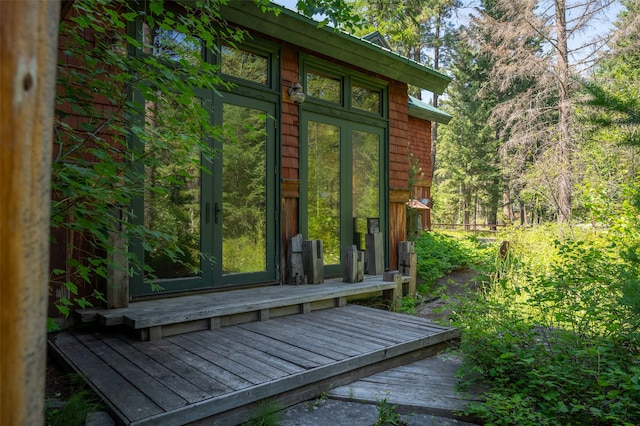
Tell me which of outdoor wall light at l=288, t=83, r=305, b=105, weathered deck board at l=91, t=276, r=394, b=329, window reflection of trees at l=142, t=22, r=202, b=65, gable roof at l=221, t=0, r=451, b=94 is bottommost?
weathered deck board at l=91, t=276, r=394, b=329

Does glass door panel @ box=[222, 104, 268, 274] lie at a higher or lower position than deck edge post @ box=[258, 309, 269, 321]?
higher

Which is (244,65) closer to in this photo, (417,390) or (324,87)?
(324,87)

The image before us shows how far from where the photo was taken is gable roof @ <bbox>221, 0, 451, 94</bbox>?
435 centimetres

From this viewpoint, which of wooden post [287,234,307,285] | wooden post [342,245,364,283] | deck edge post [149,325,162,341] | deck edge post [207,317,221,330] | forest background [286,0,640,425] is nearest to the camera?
forest background [286,0,640,425]

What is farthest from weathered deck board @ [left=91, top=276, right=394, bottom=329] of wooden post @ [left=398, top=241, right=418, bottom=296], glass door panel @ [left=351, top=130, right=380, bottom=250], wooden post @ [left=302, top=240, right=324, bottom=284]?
glass door panel @ [left=351, top=130, right=380, bottom=250]

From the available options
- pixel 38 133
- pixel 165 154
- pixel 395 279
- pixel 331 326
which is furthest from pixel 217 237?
pixel 38 133

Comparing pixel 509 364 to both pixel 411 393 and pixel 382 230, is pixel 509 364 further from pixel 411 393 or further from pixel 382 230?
pixel 382 230

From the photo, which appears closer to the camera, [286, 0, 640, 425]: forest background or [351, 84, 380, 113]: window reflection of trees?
[286, 0, 640, 425]: forest background

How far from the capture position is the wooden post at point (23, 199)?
58 centimetres

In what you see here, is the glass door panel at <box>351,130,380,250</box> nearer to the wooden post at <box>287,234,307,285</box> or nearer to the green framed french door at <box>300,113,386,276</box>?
the green framed french door at <box>300,113,386,276</box>

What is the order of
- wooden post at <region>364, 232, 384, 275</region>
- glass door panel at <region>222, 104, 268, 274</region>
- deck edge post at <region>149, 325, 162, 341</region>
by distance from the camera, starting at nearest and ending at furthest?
deck edge post at <region>149, 325, 162, 341</region> < glass door panel at <region>222, 104, 268, 274</region> < wooden post at <region>364, 232, 384, 275</region>

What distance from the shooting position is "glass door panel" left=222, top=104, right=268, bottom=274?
4.53 metres

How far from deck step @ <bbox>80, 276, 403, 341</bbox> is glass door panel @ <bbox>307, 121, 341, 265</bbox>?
2.51 ft

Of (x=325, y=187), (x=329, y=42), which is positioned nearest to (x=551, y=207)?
(x=325, y=187)
